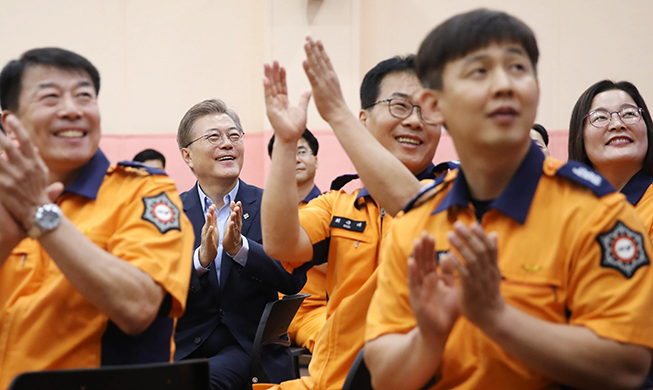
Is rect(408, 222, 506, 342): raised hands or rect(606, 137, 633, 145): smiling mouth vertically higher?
rect(606, 137, 633, 145): smiling mouth

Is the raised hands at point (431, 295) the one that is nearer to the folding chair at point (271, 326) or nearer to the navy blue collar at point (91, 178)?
the navy blue collar at point (91, 178)

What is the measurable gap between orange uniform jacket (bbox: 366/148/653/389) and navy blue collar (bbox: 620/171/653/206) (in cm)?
146

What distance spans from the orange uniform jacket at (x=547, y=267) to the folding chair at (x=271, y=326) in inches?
48.3

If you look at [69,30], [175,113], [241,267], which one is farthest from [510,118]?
[69,30]

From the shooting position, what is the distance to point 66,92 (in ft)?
5.43

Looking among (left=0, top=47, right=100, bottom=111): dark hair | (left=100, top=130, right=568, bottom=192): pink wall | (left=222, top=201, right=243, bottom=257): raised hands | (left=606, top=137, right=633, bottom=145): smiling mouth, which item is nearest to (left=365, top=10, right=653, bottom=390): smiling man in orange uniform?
(left=0, top=47, right=100, bottom=111): dark hair

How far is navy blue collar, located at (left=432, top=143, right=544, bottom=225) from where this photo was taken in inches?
51.6

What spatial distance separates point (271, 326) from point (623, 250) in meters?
1.69

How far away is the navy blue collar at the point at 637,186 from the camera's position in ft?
8.57

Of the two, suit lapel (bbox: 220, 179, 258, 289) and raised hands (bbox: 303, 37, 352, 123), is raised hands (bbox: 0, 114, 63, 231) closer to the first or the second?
raised hands (bbox: 303, 37, 352, 123)

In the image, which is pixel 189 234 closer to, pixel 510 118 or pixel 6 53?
pixel 510 118

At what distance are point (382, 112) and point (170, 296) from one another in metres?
1.01

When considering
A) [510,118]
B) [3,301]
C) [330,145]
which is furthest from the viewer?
[330,145]

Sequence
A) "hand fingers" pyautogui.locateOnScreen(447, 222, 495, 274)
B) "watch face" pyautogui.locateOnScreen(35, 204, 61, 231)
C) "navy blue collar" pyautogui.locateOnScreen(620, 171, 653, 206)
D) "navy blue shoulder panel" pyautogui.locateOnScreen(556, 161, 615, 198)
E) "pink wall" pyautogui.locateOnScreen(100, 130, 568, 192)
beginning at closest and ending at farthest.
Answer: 1. "hand fingers" pyautogui.locateOnScreen(447, 222, 495, 274)
2. "navy blue shoulder panel" pyautogui.locateOnScreen(556, 161, 615, 198)
3. "watch face" pyautogui.locateOnScreen(35, 204, 61, 231)
4. "navy blue collar" pyautogui.locateOnScreen(620, 171, 653, 206)
5. "pink wall" pyautogui.locateOnScreen(100, 130, 568, 192)
